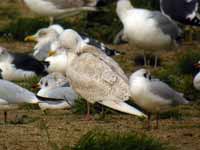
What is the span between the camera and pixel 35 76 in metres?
12.9

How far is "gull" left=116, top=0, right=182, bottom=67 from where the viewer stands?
1334 cm

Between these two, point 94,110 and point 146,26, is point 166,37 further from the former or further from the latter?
point 94,110

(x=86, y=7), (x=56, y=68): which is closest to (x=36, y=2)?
(x=86, y=7)

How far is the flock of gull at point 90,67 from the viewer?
894 cm

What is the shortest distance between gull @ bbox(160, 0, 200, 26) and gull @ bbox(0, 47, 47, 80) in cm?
253

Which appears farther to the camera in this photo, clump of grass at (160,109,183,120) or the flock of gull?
clump of grass at (160,109,183,120)

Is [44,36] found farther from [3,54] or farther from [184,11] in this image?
[184,11]

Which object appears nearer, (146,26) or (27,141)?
(27,141)

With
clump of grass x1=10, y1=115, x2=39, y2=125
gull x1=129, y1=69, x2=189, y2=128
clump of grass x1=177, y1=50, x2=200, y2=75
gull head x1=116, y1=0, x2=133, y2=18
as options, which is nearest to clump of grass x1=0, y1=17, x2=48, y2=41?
gull head x1=116, y1=0, x2=133, y2=18

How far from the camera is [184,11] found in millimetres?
14477

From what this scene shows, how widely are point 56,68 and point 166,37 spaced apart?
72.5 inches

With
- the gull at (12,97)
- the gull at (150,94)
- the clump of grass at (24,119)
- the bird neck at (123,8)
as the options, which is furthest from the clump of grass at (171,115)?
the bird neck at (123,8)

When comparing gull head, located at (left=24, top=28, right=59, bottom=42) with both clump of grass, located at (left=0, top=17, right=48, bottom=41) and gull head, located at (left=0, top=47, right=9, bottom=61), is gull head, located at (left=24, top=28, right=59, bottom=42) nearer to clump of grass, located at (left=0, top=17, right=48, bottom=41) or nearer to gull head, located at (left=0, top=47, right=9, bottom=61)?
clump of grass, located at (left=0, top=17, right=48, bottom=41)

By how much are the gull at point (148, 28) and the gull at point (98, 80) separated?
12.1 feet
